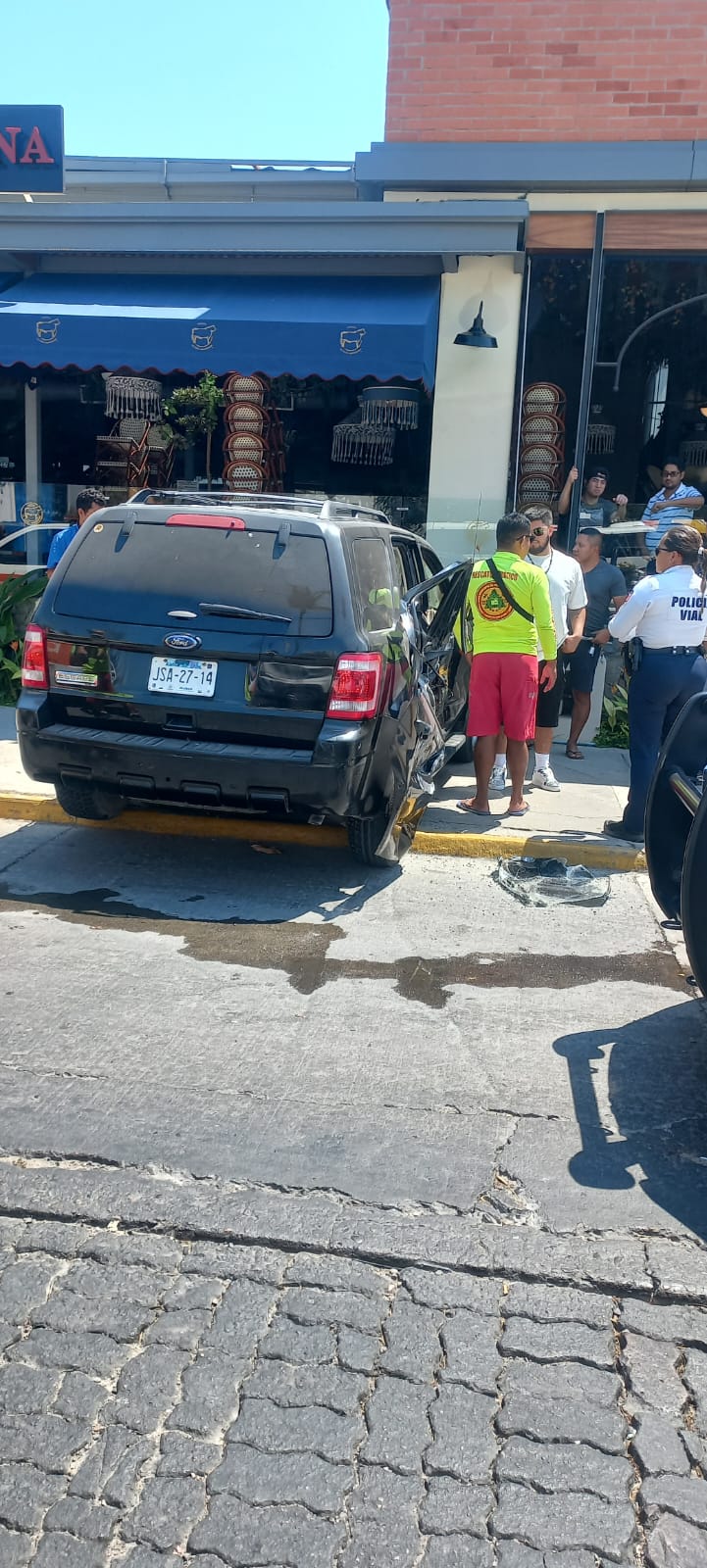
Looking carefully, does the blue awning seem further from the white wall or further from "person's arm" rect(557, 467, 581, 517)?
"person's arm" rect(557, 467, 581, 517)

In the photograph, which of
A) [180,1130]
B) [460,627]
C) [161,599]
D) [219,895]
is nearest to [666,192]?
[460,627]

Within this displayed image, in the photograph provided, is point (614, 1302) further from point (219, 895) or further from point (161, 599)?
point (161, 599)

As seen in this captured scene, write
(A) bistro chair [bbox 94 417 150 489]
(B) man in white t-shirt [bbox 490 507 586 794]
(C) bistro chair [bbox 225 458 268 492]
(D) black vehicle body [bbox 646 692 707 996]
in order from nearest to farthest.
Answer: (D) black vehicle body [bbox 646 692 707 996], (B) man in white t-shirt [bbox 490 507 586 794], (C) bistro chair [bbox 225 458 268 492], (A) bistro chair [bbox 94 417 150 489]

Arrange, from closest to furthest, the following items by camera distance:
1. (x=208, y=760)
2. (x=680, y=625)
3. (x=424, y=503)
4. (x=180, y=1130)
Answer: (x=180, y=1130)
(x=208, y=760)
(x=680, y=625)
(x=424, y=503)

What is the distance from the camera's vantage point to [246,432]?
36.6ft

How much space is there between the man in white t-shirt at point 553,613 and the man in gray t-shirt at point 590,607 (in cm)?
53

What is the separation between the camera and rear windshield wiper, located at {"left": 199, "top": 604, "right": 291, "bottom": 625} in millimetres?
5480

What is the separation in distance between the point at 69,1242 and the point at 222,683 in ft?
9.84

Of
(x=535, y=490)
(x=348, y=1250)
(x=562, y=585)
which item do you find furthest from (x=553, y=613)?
(x=348, y=1250)

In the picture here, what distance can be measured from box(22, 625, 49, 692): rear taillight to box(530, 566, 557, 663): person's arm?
2859 mm

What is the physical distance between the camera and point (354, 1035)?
13.9ft

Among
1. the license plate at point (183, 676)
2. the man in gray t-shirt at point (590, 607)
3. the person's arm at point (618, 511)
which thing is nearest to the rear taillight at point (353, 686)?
the license plate at point (183, 676)

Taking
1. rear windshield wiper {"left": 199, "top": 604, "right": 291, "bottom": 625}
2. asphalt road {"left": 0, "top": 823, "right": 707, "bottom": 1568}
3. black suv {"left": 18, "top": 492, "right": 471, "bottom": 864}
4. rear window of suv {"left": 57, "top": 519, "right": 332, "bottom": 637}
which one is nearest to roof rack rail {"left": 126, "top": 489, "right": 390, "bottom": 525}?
black suv {"left": 18, "top": 492, "right": 471, "bottom": 864}

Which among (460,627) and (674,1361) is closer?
(674,1361)
